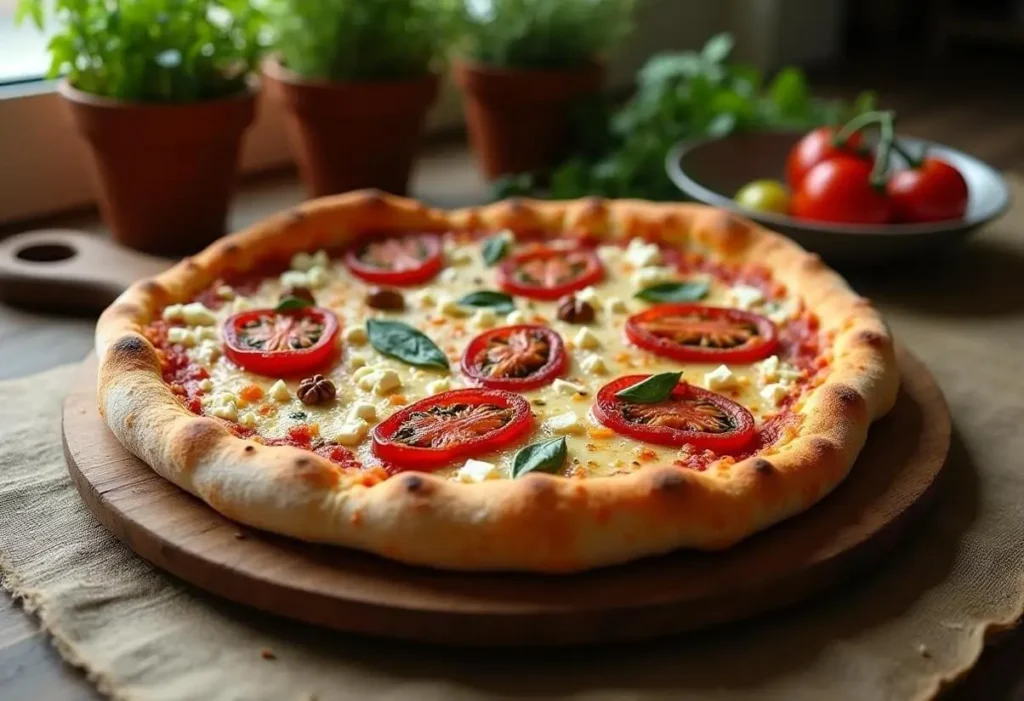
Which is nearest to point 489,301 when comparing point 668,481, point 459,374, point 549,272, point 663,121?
point 549,272

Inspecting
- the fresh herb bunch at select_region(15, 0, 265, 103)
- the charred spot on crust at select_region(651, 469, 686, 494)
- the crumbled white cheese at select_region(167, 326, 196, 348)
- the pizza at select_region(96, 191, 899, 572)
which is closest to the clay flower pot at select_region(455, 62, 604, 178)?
the pizza at select_region(96, 191, 899, 572)

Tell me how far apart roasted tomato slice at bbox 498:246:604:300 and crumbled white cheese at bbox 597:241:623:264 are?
24 mm

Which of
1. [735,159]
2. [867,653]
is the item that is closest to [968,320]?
[735,159]

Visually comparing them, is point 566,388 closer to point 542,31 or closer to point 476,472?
point 476,472

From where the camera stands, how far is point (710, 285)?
2.71 metres

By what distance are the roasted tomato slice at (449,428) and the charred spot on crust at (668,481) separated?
34cm

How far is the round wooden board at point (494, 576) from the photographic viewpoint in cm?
160

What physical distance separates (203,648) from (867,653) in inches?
38.3

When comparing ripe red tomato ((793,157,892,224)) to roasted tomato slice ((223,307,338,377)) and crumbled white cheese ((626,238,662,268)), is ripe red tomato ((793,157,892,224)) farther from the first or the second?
roasted tomato slice ((223,307,338,377))

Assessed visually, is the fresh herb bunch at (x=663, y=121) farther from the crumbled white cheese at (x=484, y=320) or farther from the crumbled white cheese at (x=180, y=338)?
the crumbled white cheese at (x=180, y=338)

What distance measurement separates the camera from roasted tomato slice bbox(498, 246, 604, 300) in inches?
104

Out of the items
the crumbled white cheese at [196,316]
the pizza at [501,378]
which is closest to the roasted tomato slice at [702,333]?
the pizza at [501,378]

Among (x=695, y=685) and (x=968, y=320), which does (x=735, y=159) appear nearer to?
(x=968, y=320)

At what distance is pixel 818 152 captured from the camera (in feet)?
10.8
